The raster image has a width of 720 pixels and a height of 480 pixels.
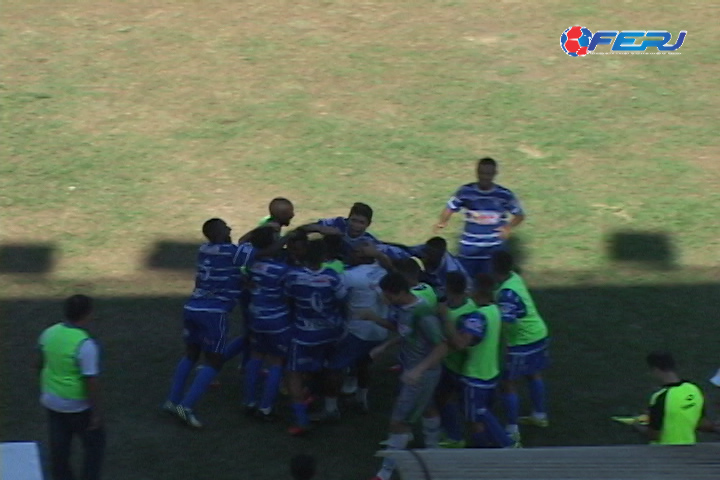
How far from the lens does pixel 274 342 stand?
34.1 ft

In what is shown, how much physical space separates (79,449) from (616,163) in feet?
26.9

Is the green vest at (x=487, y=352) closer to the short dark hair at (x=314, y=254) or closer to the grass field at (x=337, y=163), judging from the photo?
the grass field at (x=337, y=163)

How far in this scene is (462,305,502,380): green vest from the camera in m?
9.59

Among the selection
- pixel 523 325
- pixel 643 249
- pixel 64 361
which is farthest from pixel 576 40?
pixel 64 361

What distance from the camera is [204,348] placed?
410 inches

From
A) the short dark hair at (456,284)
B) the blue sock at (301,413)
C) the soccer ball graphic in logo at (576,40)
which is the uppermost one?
the soccer ball graphic in logo at (576,40)

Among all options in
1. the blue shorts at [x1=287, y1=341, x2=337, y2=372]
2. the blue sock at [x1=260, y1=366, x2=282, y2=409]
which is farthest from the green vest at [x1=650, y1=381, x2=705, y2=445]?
the blue sock at [x1=260, y1=366, x2=282, y2=409]

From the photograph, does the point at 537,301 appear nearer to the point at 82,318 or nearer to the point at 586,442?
the point at 586,442

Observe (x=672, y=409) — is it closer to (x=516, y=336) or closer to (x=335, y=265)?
(x=516, y=336)

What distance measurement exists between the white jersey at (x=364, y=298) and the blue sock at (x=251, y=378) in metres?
0.89

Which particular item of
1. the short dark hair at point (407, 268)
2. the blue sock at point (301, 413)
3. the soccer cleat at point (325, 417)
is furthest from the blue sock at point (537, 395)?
the blue sock at point (301, 413)

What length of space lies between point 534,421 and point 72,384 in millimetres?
3886

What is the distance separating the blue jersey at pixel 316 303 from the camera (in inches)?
396

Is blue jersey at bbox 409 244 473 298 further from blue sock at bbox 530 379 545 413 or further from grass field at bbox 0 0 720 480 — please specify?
grass field at bbox 0 0 720 480
